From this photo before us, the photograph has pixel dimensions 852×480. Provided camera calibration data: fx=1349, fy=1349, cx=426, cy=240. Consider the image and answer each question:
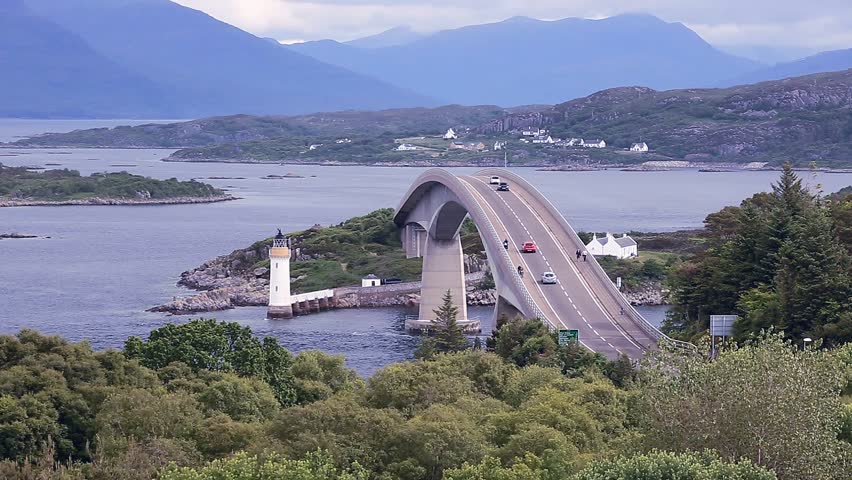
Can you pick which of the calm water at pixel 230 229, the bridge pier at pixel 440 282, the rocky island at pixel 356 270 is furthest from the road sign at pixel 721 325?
the rocky island at pixel 356 270

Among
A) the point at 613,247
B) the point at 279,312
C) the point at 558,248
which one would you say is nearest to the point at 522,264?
the point at 558,248

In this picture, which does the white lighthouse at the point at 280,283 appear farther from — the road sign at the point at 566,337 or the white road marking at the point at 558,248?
the road sign at the point at 566,337

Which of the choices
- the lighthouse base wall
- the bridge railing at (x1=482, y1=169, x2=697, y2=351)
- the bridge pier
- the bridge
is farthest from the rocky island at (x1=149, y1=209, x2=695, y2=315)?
the bridge railing at (x1=482, y1=169, x2=697, y2=351)

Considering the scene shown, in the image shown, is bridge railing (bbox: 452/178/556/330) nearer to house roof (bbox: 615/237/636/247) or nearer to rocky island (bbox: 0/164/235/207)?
→ house roof (bbox: 615/237/636/247)

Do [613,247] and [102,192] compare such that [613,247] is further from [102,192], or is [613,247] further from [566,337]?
[102,192]

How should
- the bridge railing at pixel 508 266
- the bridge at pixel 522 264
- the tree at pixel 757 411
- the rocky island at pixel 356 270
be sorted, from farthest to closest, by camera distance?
the rocky island at pixel 356 270 < the bridge railing at pixel 508 266 < the bridge at pixel 522 264 < the tree at pixel 757 411

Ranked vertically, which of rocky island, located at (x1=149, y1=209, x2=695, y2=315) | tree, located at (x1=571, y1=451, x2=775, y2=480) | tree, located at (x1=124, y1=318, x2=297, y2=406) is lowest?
rocky island, located at (x1=149, y1=209, x2=695, y2=315)
